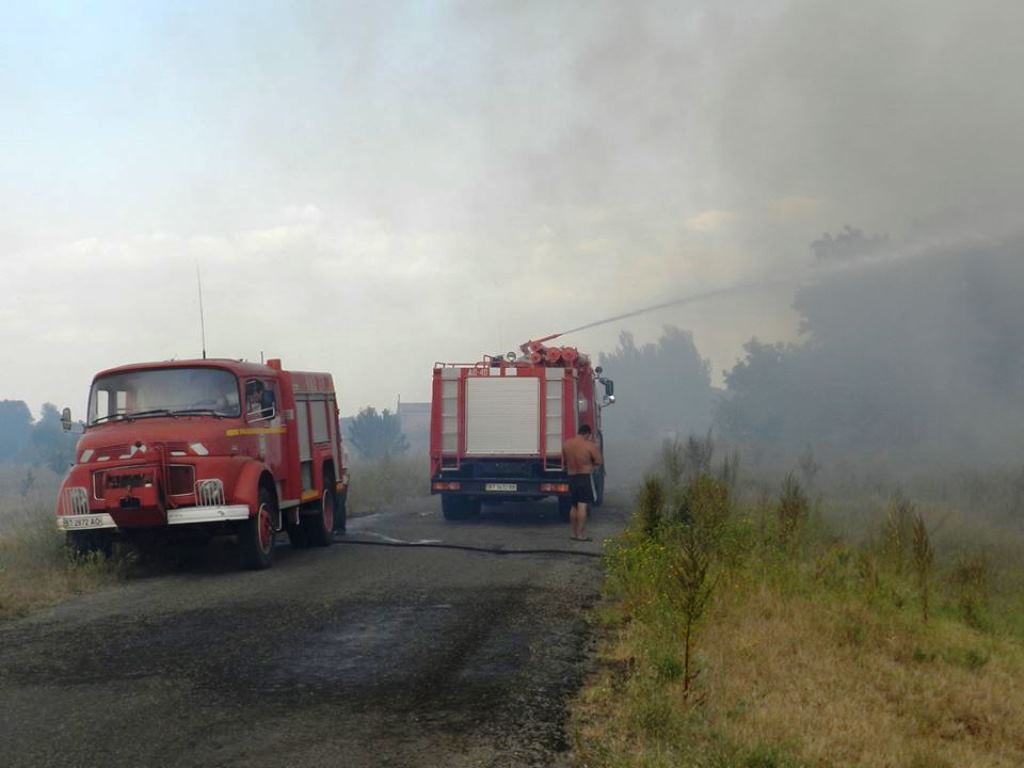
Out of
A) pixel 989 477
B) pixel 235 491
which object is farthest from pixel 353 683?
pixel 989 477

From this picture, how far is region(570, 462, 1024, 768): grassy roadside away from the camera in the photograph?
5664 millimetres

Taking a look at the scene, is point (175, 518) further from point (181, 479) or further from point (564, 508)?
point (564, 508)

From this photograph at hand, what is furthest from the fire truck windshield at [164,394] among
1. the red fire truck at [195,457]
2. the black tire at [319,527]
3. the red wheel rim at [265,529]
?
the black tire at [319,527]

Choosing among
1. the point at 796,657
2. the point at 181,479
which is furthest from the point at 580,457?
the point at 796,657

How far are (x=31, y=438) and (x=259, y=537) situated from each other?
4243 inches

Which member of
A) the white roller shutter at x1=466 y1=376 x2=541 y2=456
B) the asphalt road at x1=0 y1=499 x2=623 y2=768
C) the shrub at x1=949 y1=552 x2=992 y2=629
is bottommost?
the shrub at x1=949 y1=552 x2=992 y2=629

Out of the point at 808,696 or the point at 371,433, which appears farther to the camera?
the point at 371,433

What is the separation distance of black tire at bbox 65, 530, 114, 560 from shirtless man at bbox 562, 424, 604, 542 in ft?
22.0

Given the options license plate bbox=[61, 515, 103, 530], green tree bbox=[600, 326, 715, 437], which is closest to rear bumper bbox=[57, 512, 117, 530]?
license plate bbox=[61, 515, 103, 530]

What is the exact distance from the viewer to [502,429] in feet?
61.1

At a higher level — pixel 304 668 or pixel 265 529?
pixel 265 529

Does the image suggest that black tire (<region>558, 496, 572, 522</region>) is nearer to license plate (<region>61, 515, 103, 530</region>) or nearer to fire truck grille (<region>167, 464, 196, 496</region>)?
fire truck grille (<region>167, 464, 196, 496</region>)

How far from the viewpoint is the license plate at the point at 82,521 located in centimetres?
1124

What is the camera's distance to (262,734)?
557 cm
